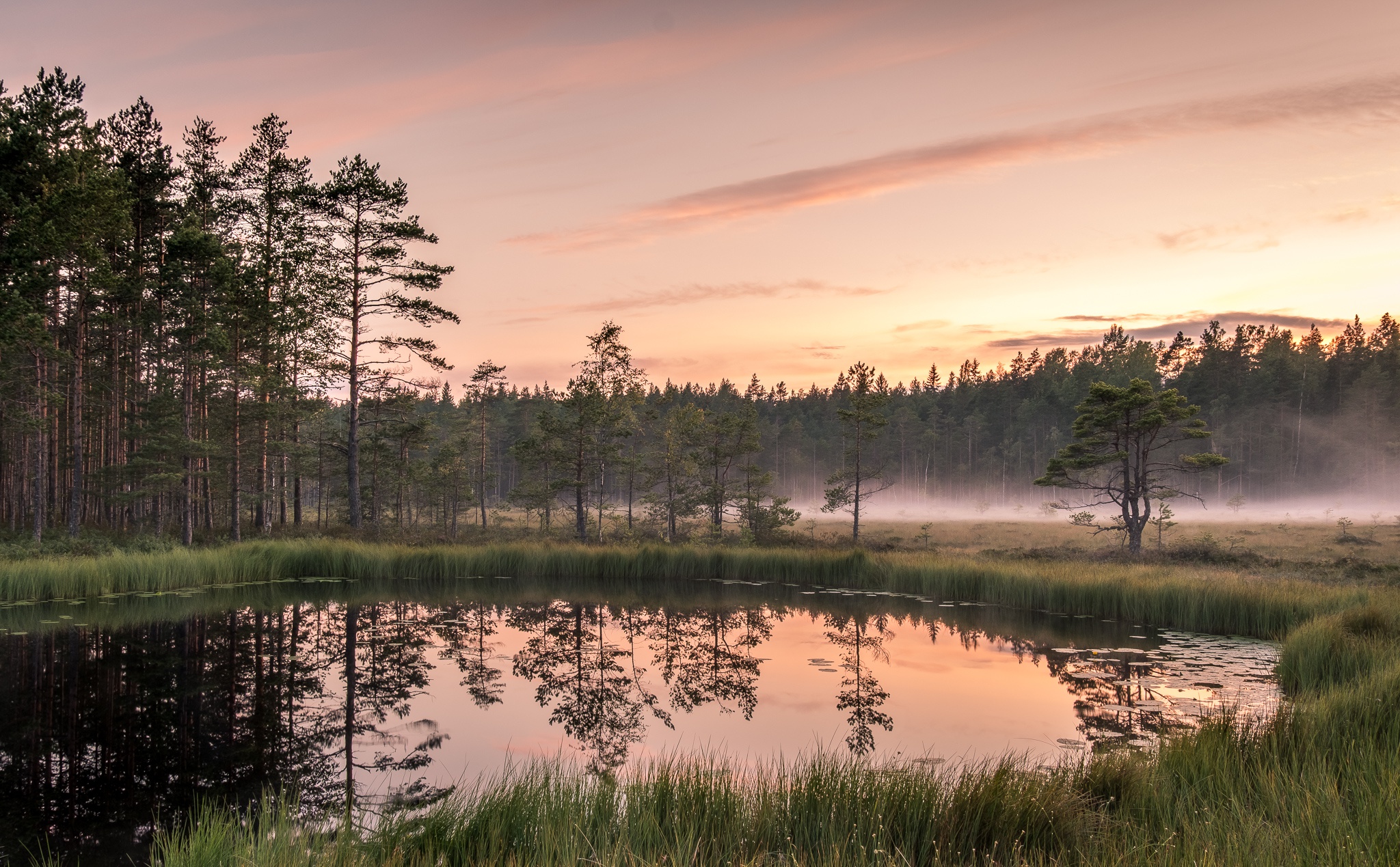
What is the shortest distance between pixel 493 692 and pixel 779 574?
1567cm

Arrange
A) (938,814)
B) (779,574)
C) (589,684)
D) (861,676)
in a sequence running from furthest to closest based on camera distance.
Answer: (779,574) < (861,676) < (589,684) < (938,814)

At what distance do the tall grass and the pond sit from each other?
0.93m

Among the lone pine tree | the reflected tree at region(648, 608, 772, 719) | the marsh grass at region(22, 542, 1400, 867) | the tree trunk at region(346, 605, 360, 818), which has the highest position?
the lone pine tree

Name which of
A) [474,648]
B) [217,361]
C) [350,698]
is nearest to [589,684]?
[350,698]

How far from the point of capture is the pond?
7691mm

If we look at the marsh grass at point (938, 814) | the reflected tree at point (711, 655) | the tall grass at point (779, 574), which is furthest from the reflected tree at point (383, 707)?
the tall grass at point (779, 574)

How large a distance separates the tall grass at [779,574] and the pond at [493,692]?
933 mm

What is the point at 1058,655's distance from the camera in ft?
47.0

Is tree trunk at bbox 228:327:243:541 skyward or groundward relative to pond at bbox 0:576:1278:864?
skyward

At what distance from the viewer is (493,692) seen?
11398 millimetres

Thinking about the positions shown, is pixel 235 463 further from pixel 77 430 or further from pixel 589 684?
pixel 589 684

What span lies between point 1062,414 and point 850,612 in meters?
80.5

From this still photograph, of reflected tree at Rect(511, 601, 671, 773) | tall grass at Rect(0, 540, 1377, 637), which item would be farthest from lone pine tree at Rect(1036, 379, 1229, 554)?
reflected tree at Rect(511, 601, 671, 773)

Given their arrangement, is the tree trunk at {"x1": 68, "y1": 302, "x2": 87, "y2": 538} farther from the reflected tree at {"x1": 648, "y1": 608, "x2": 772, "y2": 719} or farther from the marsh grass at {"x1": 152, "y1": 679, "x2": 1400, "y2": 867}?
the marsh grass at {"x1": 152, "y1": 679, "x2": 1400, "y2": 867}
